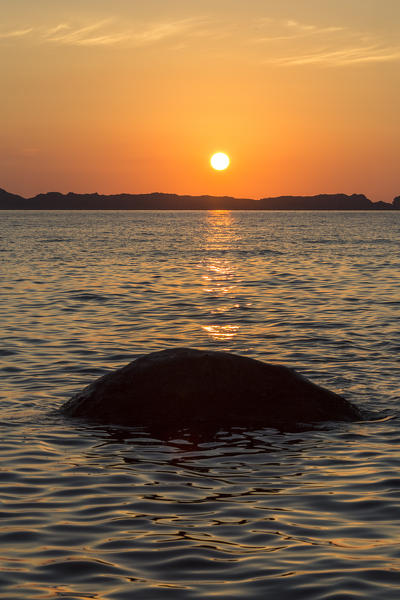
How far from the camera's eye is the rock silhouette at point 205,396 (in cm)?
1042

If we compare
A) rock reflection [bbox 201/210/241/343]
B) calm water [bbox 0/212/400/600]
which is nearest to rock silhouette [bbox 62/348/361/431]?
calm water [bbox 0/212/400/600]

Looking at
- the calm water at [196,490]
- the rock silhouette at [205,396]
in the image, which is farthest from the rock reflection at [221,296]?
the rock silhouette at [205,396]

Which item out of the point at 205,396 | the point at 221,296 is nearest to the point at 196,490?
the point at 205,396

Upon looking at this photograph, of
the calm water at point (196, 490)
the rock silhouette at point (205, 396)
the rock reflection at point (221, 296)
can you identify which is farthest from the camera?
the rock reflection at point (221, 296)

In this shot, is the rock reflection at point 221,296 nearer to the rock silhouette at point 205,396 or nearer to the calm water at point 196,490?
the calm water at point 196,490

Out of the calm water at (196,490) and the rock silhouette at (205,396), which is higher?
the rock silhouette at (205,396)

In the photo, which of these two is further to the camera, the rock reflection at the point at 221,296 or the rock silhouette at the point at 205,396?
the rock reflection at the point at 221,296

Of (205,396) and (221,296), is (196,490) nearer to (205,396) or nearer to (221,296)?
(205,396)

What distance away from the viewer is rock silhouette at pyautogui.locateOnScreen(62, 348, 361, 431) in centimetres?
1042

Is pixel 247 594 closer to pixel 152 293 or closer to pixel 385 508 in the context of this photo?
pixel 385 508

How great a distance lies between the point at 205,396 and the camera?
415 inches

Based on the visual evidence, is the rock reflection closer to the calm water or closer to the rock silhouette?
the calm water

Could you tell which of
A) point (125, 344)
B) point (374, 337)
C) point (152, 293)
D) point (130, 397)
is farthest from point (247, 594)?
point (152, 293)

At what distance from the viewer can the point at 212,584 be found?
19.1ft
